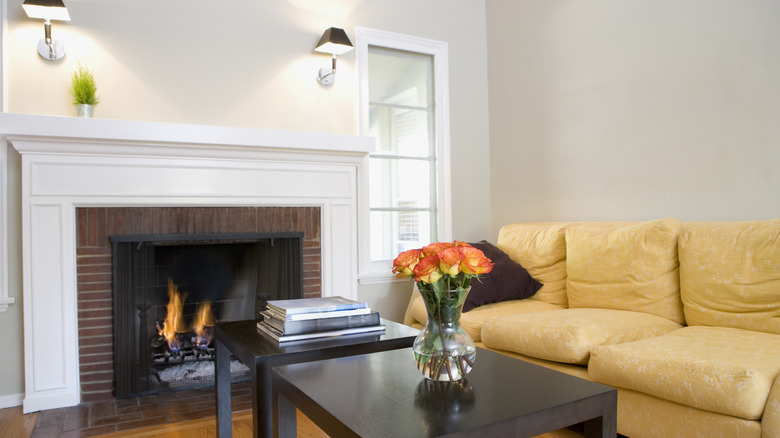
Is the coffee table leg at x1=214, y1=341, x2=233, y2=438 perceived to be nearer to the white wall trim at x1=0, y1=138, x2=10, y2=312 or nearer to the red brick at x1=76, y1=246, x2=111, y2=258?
the red brick at x1=76, y1=246, x2=111, y2=258

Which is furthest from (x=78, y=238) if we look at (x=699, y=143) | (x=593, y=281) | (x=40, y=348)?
(x=699, y=143)

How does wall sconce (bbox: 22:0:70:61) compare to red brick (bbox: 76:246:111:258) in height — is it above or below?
above

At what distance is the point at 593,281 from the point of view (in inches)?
110

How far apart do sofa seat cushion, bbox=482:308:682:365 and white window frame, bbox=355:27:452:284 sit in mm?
1128

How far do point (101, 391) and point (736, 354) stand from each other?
276 cm

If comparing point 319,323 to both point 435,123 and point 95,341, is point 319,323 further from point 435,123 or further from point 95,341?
point 435,123

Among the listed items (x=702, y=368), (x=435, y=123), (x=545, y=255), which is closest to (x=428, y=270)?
(x=702, y=368)

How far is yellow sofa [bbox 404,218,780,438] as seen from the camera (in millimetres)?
1680

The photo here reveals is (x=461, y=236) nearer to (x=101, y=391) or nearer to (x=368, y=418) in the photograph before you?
(x=101, y=391)

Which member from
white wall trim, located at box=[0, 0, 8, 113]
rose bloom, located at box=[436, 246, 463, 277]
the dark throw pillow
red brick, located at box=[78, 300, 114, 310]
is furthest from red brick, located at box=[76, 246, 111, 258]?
rose bloom, located at box=[436, 246, 463, 277]

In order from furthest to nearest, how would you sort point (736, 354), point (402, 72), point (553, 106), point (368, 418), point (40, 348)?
point (402, 72) → point (553, 106) → point (40, 348) → point (736, 354) → point (368, 418)

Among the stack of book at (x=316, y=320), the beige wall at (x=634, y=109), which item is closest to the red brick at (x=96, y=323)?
the stack of book at (x=316, y=320)

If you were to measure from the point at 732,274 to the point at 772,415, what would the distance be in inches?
33.4

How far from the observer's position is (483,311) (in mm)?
2885
